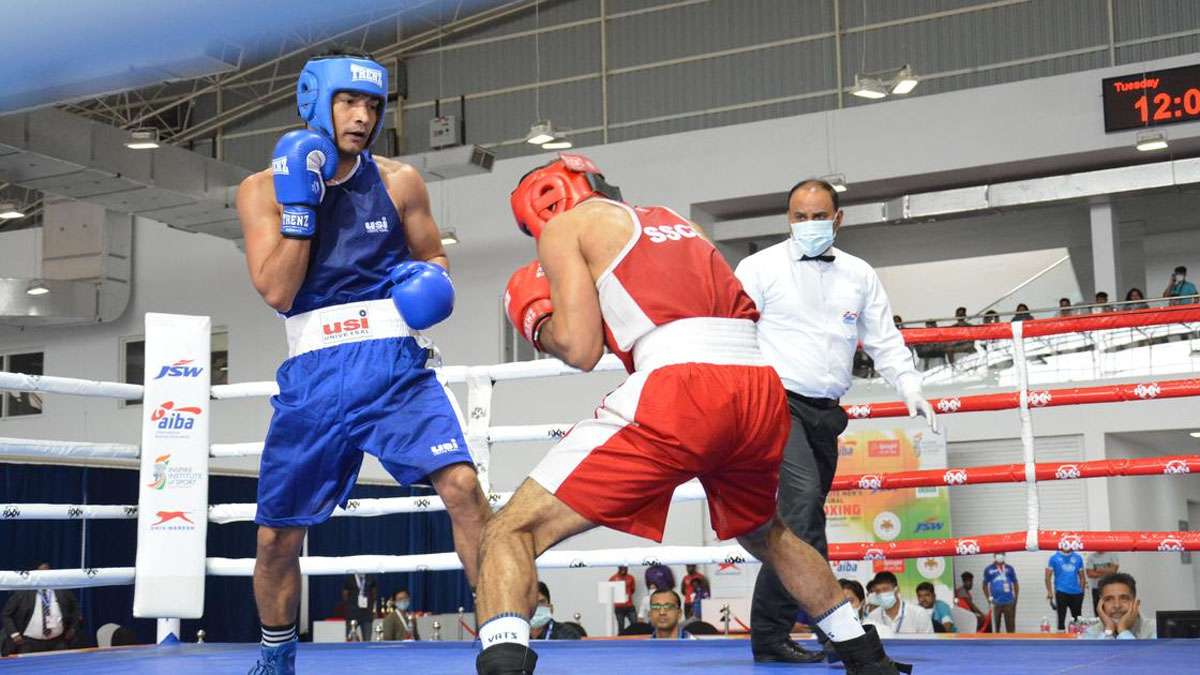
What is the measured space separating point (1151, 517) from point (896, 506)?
12.4ft

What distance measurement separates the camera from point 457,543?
2744 mm

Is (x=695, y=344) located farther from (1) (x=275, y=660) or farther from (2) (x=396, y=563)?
(2) (x=396, y=563)

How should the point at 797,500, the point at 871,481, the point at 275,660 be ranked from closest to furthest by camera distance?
the point at 275,660 → the point at 797,500 → the point at 871,481

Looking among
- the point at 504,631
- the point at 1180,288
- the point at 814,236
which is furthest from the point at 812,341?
the point at 1180,288

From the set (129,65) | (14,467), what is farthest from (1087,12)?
(129,65)

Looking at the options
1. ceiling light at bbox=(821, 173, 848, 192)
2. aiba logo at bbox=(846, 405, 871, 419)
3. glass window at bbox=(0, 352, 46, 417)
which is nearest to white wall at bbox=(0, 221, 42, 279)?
glass window at bbox=(0, 352, 46, 417)

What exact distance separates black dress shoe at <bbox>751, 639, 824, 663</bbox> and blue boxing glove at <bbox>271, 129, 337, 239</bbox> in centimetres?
169

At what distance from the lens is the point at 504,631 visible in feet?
6.77

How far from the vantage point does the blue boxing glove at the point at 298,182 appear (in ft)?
8.77

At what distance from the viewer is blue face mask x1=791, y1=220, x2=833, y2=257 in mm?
3607

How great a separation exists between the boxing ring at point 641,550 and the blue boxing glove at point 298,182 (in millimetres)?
1130

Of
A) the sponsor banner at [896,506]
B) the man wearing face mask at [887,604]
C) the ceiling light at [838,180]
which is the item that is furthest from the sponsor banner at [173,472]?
the ceiling light at [838,180]

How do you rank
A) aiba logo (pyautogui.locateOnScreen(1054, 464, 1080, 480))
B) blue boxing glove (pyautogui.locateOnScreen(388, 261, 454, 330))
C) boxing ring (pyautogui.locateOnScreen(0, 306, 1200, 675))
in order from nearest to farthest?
blue boxing glove (pyautogui.locateOnScreen(388, 261, 454, 330)) → boxing ring (pyautogui.locateOnScreen(0, 306, 1200, 675)) → aiba logo (pyautogui.locateOnScreen(1054, 464, 1080, 480))

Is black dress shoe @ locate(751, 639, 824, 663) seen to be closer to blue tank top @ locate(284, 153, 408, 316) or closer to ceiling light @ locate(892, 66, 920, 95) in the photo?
blue tank top @ locate(284, 153, 408, 316)
